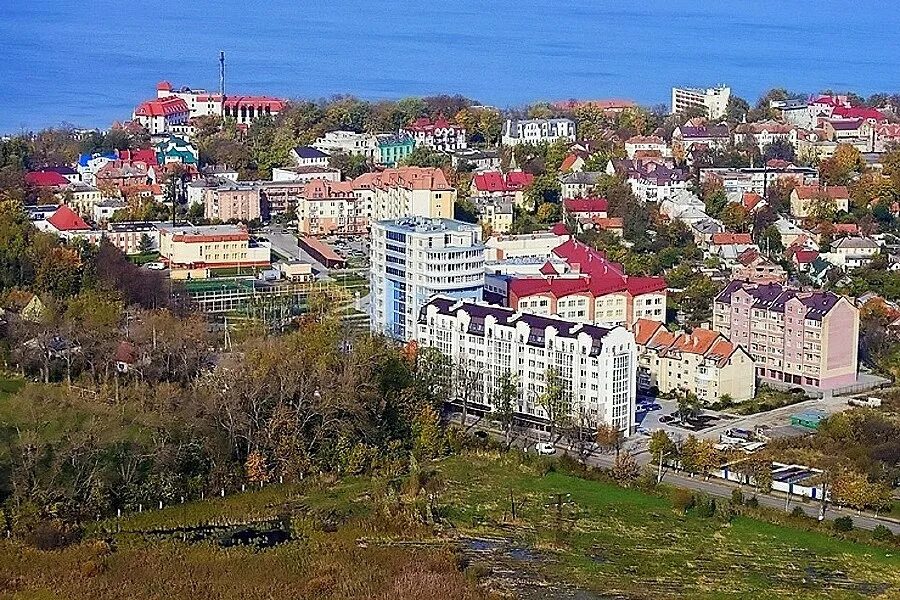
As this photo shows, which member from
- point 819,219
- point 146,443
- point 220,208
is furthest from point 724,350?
point 220,208

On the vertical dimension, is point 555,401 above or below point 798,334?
below

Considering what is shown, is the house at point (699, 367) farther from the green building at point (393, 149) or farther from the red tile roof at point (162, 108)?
the red tile roof at point (162, 108)

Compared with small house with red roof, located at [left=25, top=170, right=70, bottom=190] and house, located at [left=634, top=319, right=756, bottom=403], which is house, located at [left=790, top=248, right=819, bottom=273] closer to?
house, located at [left=634, top=319, right=756, bottom=403]

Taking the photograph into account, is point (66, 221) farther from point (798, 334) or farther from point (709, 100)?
point (709, 100)

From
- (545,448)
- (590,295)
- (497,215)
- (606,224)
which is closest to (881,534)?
(545,448)

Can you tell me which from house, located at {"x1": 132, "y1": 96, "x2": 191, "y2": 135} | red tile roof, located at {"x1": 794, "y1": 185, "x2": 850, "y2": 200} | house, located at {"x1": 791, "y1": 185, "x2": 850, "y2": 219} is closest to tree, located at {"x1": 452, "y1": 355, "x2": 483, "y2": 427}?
house, located at {"x1": 791, "y1": 185, "x2": 850, "y2": 219}
